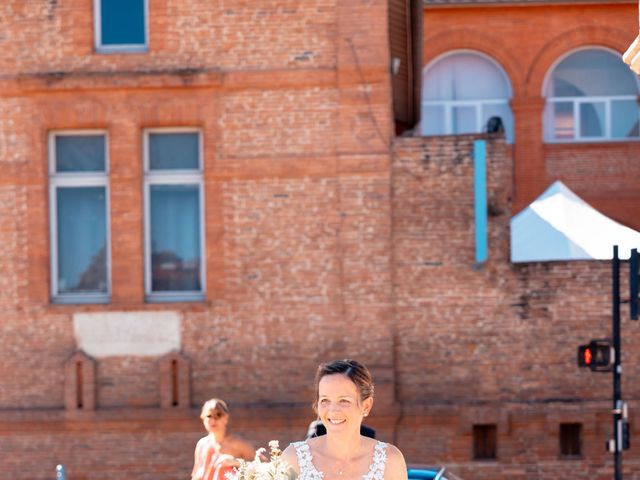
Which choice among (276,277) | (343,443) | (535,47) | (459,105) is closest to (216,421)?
(276,277)

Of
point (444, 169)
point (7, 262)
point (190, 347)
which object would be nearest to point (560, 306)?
point (444, 169)

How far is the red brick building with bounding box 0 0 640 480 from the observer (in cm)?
1628

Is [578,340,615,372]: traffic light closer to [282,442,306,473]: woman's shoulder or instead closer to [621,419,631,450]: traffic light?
[621,419,631,450]: traffic light

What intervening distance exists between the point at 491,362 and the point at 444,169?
2.58m

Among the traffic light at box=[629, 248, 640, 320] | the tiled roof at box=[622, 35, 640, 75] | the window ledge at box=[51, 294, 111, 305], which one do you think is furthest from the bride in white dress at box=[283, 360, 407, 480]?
the window ledge at box=[51, 294, 111, 305]

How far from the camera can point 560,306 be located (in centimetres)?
1627

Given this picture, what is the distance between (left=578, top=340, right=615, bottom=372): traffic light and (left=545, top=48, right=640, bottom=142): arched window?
50.6ft

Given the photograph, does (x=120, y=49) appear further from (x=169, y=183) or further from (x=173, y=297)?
(x=173, y=297)

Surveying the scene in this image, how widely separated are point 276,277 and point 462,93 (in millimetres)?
15288

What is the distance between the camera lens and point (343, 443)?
19.5 feet

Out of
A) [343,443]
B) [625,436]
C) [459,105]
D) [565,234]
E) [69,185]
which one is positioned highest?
[459,105]

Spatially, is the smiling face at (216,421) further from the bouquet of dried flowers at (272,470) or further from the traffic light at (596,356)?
the bouquet of dried flowers at (272,470)

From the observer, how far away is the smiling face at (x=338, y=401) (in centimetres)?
582

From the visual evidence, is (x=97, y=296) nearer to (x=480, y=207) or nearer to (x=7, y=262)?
(x=7, y=262)
